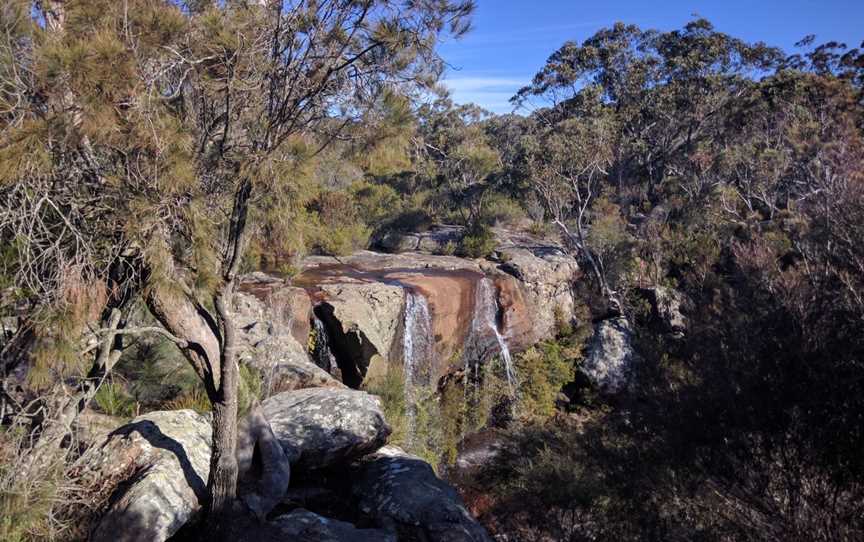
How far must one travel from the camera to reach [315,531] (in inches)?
176

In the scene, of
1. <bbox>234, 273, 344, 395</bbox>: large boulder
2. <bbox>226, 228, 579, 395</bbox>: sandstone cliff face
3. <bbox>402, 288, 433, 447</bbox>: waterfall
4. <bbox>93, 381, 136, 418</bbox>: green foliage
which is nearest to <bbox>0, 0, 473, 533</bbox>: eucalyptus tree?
<bbox>93, 381, 136, 418</bbox>: green foliage

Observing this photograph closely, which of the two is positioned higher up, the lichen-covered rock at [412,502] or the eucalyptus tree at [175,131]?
the eucalyptus tree at [175,131]

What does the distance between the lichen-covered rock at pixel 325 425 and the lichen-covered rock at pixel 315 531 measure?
833mm

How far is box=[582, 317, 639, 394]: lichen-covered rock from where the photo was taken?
13273mm

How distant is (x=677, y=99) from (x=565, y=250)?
14.4 m

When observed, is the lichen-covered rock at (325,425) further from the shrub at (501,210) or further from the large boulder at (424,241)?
the shrub at (501,210)

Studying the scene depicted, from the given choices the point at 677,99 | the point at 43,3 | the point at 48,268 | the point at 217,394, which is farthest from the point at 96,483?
the point at 677,99

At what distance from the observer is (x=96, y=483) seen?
4.19 m

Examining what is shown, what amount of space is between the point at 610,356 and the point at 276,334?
28.5 ft

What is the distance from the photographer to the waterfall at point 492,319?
12266 millimetres

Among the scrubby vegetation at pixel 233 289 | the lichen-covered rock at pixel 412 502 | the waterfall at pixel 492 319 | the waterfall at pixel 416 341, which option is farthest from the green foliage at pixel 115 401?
the waterfall at pixel 492 319

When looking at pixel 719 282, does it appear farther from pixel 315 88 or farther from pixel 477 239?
pixel 315 88

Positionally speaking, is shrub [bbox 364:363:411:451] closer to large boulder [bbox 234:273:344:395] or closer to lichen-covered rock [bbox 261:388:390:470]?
large boulder [bbox 234:273:344:395]

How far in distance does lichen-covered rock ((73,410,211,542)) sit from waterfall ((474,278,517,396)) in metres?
7.93
